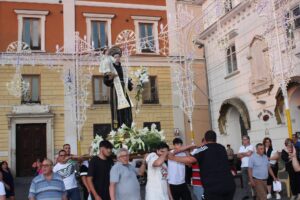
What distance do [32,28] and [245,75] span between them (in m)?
13.5

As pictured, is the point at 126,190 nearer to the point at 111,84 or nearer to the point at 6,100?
the point at 111,84

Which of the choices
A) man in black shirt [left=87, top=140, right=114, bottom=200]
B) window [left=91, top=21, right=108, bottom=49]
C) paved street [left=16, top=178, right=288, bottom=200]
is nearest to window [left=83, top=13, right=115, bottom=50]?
window [left=91, top=21, right=108, bottom=49]

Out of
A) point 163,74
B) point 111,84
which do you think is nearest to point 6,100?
point 163,74

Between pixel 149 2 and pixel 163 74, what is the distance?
5154 millimetres

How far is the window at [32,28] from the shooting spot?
80.7 ft

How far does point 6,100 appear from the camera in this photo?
2348 centimetres

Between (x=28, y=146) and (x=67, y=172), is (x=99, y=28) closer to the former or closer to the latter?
(x=28, y=146)

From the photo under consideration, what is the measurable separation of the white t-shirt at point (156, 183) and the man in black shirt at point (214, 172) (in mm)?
746

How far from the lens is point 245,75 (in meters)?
21.0

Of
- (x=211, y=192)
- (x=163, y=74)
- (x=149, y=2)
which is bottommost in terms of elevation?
(x=211, y=192)

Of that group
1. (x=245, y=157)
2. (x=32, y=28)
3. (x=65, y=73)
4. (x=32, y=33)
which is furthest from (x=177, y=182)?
(x=32, y=28)

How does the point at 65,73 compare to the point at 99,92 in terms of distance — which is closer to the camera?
the point at 65,73

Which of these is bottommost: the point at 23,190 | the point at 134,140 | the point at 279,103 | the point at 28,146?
the point at 23,190

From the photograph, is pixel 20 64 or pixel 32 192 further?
pixel 20 64
